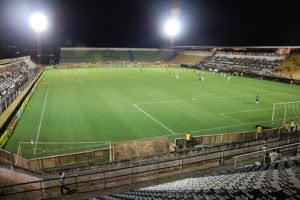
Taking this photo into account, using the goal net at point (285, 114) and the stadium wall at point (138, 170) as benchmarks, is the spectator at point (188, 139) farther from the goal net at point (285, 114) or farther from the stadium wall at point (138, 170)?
the goal net at point (285, 114)

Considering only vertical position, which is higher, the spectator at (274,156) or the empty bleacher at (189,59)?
the empty bleacher at (189,59)

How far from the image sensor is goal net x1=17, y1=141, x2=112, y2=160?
1811 cm

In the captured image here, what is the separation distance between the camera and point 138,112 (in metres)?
28.4

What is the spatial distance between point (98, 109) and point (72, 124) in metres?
5.43

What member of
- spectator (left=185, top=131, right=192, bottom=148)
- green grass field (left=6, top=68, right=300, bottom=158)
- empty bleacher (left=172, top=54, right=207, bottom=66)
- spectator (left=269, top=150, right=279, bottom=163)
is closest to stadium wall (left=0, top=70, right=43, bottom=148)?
green grass field (left=6, top=68, right=300, bottom=158)

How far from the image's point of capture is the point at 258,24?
7475 centimetres

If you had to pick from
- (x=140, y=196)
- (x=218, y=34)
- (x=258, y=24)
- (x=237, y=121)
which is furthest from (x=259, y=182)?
(x=218, y=34)

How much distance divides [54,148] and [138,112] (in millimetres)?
10943

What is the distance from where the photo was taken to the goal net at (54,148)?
18.1 metres

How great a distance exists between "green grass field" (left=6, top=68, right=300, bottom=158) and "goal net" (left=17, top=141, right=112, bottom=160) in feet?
2.43

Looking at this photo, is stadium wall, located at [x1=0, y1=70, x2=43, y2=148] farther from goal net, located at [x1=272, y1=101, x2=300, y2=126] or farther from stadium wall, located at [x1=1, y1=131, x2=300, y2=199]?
goal net, located at [x1=272, y1=101, x2=300, y2=126]

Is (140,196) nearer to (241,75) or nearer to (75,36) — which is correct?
(241,75)

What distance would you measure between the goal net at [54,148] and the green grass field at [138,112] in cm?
74

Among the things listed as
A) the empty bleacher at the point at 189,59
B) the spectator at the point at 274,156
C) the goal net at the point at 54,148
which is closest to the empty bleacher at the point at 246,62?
the empty bleacher at the point at 189,59
